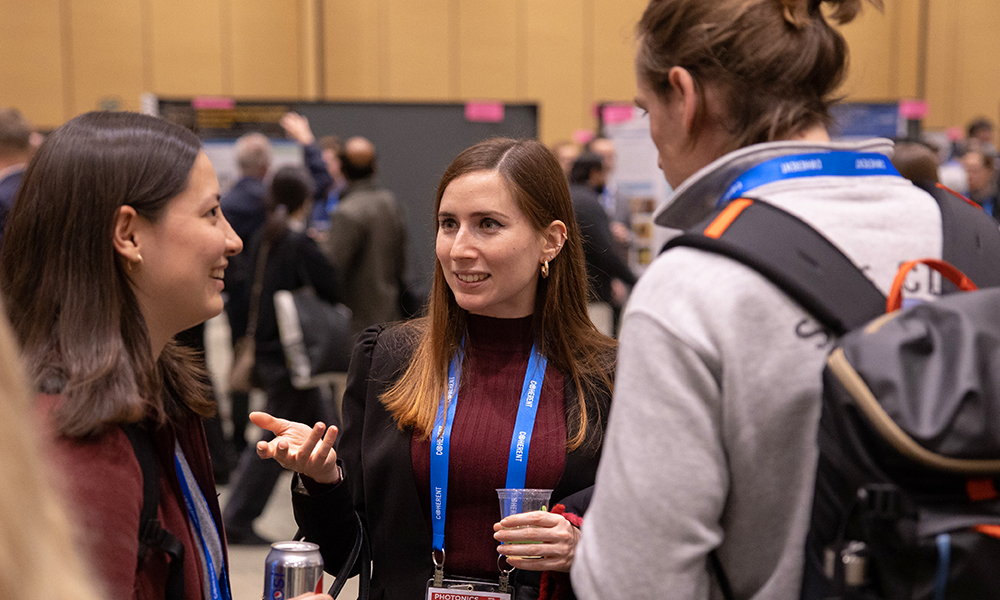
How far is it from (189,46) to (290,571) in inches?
465

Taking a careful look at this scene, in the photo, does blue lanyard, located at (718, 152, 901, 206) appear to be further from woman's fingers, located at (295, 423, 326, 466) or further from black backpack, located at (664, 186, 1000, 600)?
woman's fingers, located at (295, 423, 326, 466)

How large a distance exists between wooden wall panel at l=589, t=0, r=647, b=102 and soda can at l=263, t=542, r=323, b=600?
11.8m

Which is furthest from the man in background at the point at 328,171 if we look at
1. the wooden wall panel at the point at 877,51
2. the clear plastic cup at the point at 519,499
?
the wooden wall panel at the point at 877,51

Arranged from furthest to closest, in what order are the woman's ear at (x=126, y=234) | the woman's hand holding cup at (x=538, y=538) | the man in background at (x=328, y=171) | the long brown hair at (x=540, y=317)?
1. the man in background at (x=328, y=171)
2. the long brown hair at (x=540, y=317)
3. the woman's hand holding cup at (x=538, y=538)
4. the woman's ear at (x=126, y=234)

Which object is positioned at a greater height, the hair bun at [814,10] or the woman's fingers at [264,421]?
the hair bun at [814,10]

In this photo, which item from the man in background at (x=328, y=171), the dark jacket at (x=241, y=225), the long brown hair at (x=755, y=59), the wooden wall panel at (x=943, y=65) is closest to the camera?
the long brown hair at (x=755, y=59)

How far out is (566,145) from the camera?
1077 centimetres

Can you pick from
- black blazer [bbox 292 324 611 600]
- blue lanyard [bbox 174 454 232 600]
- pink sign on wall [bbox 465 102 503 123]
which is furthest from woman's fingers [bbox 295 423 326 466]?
pink sign on wall [bbox 465 102 503 123]

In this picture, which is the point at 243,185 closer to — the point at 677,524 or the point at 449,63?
the point at 677,524

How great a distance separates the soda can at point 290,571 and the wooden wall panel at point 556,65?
11.5 m

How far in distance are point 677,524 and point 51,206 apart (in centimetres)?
107

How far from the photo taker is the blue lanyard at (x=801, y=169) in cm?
114

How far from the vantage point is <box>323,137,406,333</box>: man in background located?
226 inches

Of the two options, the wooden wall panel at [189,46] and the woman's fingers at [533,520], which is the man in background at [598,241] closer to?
the woman's fingers at [533,520]
